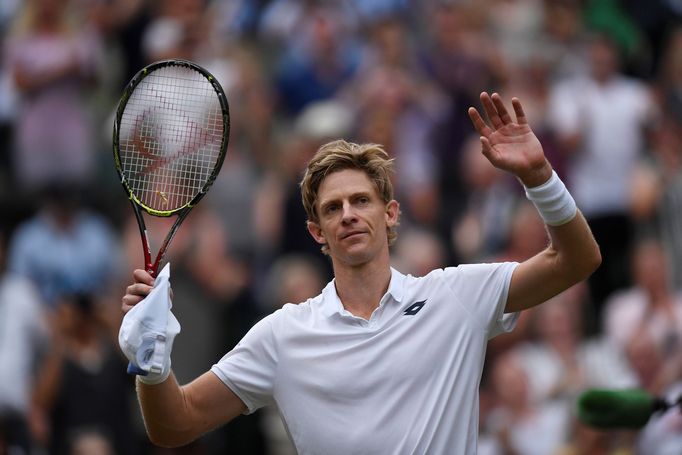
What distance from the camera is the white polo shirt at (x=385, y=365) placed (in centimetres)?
521

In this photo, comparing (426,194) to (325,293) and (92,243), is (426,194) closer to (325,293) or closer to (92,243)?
(92,243)

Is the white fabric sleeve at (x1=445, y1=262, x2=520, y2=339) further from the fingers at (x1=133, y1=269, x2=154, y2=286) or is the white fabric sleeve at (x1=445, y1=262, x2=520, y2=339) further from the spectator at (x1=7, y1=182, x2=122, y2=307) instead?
the spectator at (x1=7, y1=182, x2=122, y2=307)

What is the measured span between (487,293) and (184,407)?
1151 mm

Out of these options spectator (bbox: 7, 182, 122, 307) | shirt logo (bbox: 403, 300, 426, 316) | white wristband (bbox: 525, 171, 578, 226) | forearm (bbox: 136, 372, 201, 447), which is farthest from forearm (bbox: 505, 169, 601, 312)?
spectator (bbox: 7, 182, 122, 307)

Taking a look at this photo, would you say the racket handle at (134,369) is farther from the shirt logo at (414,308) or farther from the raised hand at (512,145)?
the raised hand at (512,145)

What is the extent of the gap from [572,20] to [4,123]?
15.6 feet

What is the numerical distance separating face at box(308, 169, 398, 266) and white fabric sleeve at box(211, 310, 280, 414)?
41 centimetres

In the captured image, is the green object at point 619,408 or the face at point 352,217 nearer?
the face at point 352,217

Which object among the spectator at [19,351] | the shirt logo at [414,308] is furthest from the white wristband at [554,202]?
the spectator at [19,351]

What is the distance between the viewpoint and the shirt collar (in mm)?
5453

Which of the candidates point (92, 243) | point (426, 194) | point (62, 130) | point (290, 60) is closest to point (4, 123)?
point (62, 130)

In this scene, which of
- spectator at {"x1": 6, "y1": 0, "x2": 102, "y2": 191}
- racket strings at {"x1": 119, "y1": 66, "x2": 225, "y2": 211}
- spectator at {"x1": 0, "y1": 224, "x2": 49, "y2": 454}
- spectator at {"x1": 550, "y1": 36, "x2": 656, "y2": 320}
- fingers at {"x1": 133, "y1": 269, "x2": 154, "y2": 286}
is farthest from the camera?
spectator at {"x1": 6, "y1": 0, "x2": 102, "y2": 191}

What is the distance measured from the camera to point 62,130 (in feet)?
37.9

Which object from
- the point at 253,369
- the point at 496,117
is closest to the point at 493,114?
the point at 496,117
